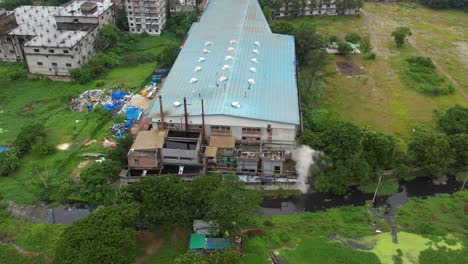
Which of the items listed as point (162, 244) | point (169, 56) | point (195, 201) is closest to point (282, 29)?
point (169, 56)

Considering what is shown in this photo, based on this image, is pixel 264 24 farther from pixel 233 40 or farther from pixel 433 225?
pixel 433 225

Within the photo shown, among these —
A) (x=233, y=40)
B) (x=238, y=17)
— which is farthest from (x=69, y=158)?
(x=238, y=17)

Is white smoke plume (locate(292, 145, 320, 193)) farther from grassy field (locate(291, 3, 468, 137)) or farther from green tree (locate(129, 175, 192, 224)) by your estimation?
green tree (locate(129, 175, 192, 224))

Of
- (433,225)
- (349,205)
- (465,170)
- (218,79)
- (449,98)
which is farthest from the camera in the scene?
(449,98)

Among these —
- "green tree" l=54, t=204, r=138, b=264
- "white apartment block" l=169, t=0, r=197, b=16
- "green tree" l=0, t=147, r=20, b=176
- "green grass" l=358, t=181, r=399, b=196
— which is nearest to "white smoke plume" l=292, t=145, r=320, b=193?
"green grass" l=358, t=181, r=399, b=196

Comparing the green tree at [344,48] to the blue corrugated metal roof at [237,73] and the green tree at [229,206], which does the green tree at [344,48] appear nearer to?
the blue corrugated metal roof at [237,73]
